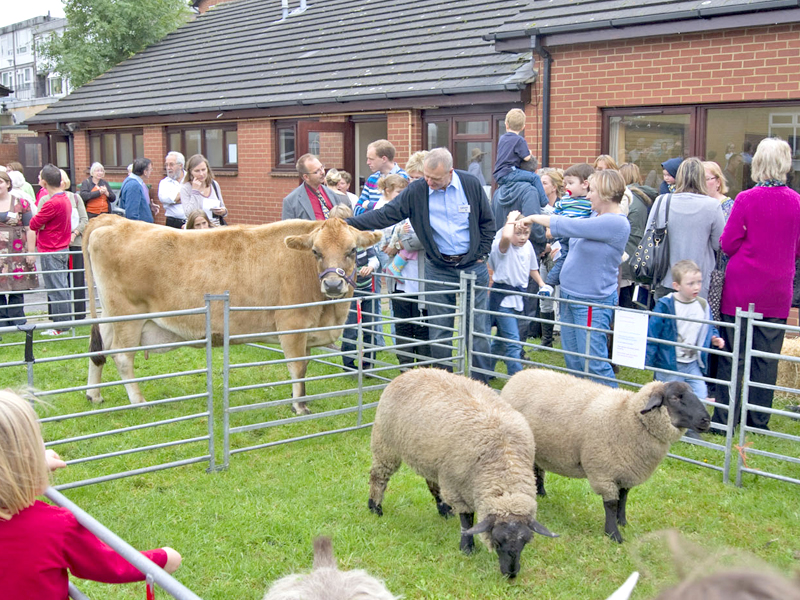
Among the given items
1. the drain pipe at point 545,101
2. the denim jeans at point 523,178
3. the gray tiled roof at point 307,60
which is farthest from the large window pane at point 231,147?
the denim jeans at point 523,178

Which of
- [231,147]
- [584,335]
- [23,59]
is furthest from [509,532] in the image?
[23,59]

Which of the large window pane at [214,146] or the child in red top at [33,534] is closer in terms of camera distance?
the child in red top at [33,534]

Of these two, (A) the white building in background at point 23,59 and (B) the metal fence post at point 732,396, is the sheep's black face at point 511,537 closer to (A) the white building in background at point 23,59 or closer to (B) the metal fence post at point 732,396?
(B) the metal fence post at point 732,396

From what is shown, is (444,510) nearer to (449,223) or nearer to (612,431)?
(612,431)

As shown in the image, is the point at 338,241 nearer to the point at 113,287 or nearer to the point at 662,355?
the point at 113,287

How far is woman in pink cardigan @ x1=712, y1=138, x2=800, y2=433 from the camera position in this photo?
668 cm

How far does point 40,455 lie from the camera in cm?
243

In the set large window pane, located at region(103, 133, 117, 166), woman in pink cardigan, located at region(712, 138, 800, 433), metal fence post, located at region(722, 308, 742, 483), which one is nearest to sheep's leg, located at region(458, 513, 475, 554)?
metal fence post, located at region(722, 308, 742, 483)

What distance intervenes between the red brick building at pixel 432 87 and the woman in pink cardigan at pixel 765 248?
3.67 metres

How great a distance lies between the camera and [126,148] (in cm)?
2372

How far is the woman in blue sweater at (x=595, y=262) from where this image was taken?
6.80m

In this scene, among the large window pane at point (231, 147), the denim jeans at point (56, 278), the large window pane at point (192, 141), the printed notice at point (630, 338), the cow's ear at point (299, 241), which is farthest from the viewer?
the large window pane at point (192, 141)

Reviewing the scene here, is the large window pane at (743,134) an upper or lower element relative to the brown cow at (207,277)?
upper

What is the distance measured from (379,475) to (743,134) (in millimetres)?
7575
